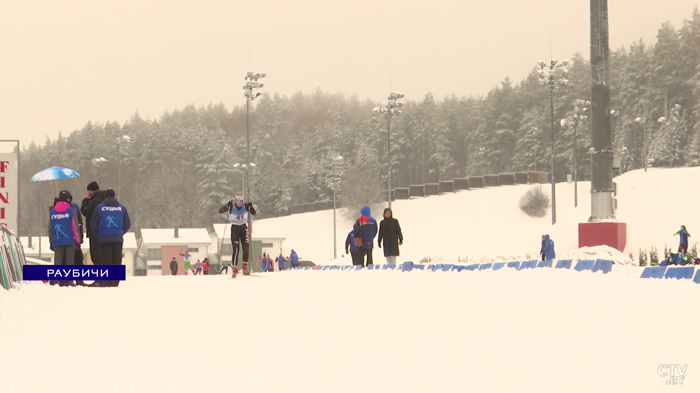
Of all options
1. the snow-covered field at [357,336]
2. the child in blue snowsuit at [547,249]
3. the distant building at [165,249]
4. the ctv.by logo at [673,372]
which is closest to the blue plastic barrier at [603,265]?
the snow-covered field at [357,336]

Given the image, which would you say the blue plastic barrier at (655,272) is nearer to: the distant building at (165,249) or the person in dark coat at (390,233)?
the person in dark coat at (390,233)

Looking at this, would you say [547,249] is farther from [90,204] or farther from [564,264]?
[90,204]

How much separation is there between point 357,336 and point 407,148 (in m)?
136

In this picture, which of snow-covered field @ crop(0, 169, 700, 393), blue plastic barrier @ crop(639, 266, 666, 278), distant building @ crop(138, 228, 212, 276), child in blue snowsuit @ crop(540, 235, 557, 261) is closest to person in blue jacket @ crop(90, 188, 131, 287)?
snow-covered field @ crop(0, 169, 700, 393)

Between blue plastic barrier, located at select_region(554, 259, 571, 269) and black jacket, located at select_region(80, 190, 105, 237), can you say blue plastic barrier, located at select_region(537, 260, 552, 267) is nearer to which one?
blue plastic barrier, located at select_region(554, 259, 571, 269)

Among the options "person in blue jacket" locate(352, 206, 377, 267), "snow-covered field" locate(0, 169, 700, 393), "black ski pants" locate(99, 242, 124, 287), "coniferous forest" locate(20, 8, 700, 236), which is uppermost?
"coniferous forest" locate(20, 8, 700, 236)

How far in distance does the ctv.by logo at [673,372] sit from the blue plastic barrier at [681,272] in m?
6.78

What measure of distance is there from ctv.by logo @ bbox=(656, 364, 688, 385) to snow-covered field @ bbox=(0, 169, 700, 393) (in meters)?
0.05

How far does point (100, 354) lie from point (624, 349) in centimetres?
423

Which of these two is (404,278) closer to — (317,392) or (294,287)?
(294,287)

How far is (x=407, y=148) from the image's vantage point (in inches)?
5689

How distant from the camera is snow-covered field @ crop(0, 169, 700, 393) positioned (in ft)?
23.0

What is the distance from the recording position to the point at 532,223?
83.4 meters

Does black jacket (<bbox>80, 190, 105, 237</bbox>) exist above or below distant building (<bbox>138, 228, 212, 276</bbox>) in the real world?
above
